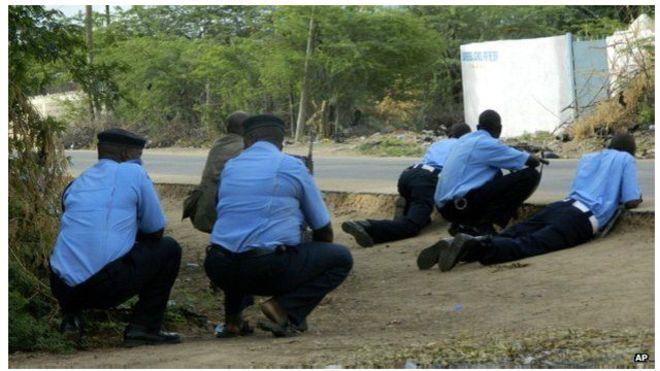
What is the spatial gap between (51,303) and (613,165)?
4.90 meters

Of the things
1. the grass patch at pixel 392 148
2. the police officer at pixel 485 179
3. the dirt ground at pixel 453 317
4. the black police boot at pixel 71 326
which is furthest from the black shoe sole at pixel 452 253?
the grass patch at pixel 392 148

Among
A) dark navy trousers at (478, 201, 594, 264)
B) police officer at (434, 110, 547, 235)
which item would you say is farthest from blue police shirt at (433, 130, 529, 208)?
dark navy trousers at (478, 201, 594, 264)

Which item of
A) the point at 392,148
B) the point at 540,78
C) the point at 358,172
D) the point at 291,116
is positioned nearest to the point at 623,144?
the point at 358,172

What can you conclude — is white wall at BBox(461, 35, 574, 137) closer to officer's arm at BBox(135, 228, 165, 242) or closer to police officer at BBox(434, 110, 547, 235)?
police officer at BBox(434, 110, 547, 235)

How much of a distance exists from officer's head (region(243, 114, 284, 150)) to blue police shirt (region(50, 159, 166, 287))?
0.72m

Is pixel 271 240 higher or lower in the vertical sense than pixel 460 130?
lower

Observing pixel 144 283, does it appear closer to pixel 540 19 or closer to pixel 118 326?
pixel 118 326

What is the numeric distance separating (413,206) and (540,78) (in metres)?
16.9

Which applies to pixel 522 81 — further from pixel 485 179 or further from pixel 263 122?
pixel 263 122

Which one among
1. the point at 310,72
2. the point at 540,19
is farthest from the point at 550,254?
the point at 540,19

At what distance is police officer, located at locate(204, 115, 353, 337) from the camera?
751 cm

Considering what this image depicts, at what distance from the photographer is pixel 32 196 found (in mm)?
8898

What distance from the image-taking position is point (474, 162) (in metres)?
11.7

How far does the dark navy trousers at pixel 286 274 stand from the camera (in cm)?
754
